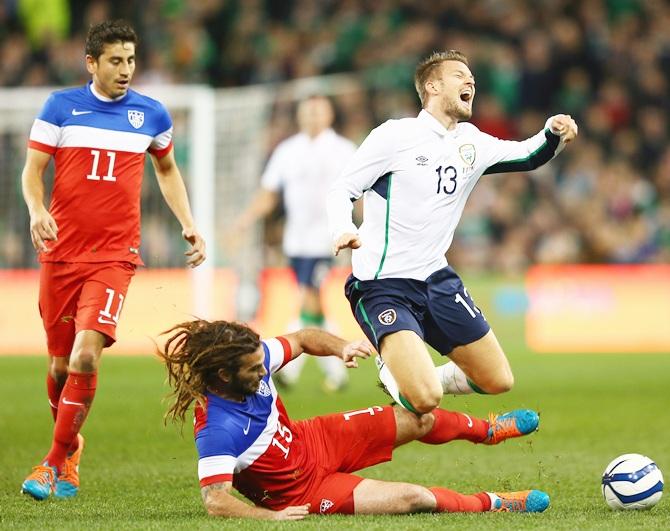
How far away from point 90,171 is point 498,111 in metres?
13.9

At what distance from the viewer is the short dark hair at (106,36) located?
6828 mm

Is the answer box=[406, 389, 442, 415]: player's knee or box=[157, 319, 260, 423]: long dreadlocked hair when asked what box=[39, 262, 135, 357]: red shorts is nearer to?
box=[157, 319, 260, 423]: long dreadlocked hair

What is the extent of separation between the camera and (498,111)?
20234 millimetres

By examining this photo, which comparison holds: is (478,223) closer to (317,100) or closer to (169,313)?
(169,313)

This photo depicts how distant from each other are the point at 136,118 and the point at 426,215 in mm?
1655

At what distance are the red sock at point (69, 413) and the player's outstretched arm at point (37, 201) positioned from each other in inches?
27.7

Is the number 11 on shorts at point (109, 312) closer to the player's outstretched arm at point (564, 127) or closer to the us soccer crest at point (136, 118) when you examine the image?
the us soccer crest at point (136, 118)

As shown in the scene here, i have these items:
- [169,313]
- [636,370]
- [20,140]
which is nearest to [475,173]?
[636,370]

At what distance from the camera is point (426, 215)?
6.79 metres

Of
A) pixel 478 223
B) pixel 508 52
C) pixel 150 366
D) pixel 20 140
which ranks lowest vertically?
pixel 150 366

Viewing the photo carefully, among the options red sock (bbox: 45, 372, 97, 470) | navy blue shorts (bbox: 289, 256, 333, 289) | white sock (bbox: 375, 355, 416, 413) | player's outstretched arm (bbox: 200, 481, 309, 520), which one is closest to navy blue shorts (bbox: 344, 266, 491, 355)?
white sock (bbox: 375, 355, 416, 413)

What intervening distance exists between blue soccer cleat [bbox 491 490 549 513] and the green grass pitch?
2.8 inches

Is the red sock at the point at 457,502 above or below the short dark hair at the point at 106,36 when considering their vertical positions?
below

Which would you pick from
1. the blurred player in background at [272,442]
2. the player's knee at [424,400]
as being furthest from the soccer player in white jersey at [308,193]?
the blurred player in background at [272,442]
